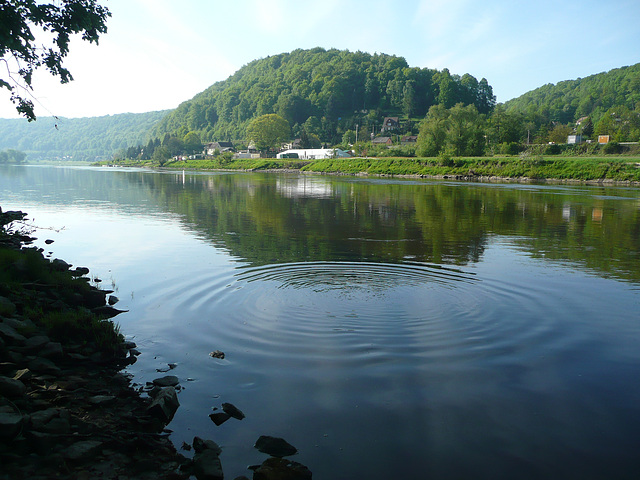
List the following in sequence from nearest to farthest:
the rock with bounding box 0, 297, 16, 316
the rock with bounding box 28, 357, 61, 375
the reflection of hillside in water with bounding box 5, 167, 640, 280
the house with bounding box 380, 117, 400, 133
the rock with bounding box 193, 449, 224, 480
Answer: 1. the rock with bounding box 193, 449, 224, 480
2. the rock with bounding box 28, 357, 61, 375
3. the rock with bounding box 0, 297, 16, 316
4. the reflection of hillside in water with bounding box 5, 167, 640, 280
5. the house with bounding box 380, 117, 400, 133

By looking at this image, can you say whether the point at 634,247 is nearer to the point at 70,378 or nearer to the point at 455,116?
the point at 70,378

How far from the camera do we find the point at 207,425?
659cm

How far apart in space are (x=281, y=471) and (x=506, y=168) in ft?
287

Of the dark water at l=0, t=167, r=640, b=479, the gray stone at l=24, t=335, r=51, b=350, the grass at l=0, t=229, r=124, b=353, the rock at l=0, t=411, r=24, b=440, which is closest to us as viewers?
the rock at l=0, t=411, r=24, b=440

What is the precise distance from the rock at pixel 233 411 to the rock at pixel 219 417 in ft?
0.24

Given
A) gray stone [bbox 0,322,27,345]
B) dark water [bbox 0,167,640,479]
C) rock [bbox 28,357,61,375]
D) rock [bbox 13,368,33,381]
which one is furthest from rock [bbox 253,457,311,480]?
gray stone [bbox 0,322,27,345]

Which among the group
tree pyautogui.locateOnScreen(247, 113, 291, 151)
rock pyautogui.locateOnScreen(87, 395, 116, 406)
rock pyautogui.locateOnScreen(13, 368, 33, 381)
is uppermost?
tree pyautogui.locateOnScreen(247, 113, 291, 151)

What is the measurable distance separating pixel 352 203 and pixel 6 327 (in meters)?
32.9

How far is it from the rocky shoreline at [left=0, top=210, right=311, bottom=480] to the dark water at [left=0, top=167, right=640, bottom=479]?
30cm

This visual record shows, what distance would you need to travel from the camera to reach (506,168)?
3332 inches

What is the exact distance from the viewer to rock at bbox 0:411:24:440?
5172 millimetres

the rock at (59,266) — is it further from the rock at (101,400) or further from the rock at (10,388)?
the rock at (10,388)

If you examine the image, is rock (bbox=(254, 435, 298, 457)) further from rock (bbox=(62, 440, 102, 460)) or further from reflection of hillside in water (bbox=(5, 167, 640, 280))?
reflection of hillside in water (bbox=(5, 167, 640, 280))

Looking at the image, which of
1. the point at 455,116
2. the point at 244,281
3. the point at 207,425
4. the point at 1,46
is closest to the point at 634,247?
the point at 244,281
